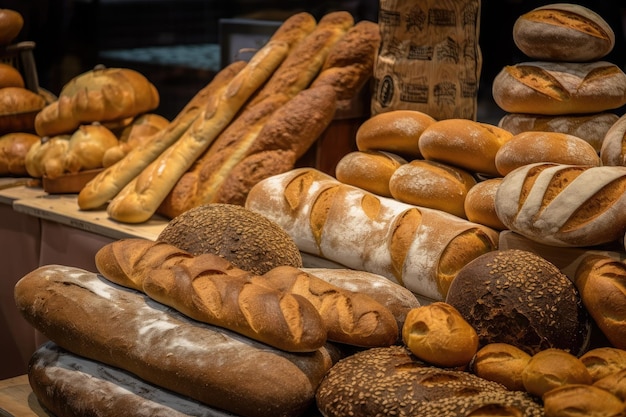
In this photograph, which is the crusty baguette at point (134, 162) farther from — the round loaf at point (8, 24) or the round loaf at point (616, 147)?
the round loaf at point (616, 147)

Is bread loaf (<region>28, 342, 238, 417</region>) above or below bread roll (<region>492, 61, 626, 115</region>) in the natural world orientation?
below

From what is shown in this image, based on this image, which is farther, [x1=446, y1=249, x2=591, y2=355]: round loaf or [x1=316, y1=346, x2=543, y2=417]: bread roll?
[x1=446, y1=249, x2=591, y2=355]: round loaf

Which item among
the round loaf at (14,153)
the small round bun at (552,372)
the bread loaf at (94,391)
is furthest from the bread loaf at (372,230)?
the round loaf at (14,153)

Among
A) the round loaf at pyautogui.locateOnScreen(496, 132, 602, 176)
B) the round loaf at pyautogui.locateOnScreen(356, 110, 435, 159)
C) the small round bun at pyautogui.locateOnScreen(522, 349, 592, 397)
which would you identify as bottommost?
the small round bun at pyautogui.locateOnScreen(522, 349, 592, 397)

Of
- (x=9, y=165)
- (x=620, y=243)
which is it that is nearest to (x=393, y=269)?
(x=620, y=243)

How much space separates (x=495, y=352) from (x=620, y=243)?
507 millimetres

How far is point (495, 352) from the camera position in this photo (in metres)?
1.69

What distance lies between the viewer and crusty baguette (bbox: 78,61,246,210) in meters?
3.28

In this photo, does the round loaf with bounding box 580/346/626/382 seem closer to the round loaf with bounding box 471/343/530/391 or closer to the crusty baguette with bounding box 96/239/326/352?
the round loaf with bounding box 471/343/530/391

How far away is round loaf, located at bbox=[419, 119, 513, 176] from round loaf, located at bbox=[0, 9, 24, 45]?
2.63 meters

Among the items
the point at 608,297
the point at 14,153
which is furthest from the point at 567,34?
the point at 14,153

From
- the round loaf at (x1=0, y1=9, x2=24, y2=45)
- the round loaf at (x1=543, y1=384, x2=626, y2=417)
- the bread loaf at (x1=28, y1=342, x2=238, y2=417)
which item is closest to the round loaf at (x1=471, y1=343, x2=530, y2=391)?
the round loaf at (x1=543, y1=384, x2=626, y2=417)

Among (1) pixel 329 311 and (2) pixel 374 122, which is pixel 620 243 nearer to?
(1) pixel 329 311

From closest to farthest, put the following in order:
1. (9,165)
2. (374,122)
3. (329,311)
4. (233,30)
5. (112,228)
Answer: (329,311), (374,122), (112,228), (9,165), (233,30)
